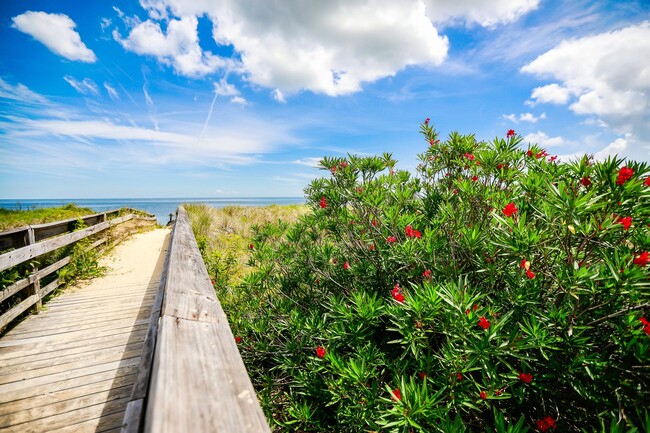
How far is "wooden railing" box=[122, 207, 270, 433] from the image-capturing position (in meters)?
0.59

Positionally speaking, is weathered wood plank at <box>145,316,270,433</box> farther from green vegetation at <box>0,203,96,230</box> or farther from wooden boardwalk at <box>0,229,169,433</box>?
green vegetation at <box>0,203,96,230</box>

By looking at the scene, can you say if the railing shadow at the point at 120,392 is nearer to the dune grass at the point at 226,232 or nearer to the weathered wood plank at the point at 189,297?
the weathered wood plank at the point at 189,297

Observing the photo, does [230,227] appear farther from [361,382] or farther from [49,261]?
[361,382]

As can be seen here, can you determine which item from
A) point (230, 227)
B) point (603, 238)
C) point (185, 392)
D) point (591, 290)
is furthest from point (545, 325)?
point (230, 227)

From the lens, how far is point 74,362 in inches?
119

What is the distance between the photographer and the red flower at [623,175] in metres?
1.62

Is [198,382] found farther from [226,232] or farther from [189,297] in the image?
[226,232]

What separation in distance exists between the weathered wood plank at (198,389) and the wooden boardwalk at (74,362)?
7.54 ft

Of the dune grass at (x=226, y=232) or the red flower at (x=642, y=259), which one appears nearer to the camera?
the red flower at (x=642, y=259)

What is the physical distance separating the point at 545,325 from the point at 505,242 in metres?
0.63

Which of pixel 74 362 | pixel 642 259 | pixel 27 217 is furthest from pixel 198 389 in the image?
pixel 27 217

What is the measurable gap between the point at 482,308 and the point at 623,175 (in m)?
1.15

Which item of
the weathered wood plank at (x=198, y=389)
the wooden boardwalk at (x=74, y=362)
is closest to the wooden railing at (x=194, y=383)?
the weathered wood plank at (x=198, y=389)

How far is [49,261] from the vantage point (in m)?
5.64
